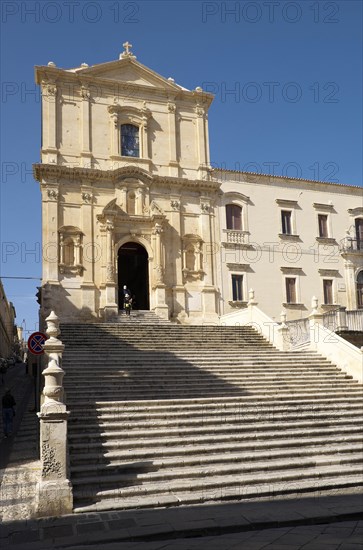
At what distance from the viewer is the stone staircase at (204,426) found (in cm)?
966

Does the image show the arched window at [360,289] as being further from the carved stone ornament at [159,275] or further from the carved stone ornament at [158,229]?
the carved stone ornament at [158,229]

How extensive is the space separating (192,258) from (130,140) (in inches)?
267

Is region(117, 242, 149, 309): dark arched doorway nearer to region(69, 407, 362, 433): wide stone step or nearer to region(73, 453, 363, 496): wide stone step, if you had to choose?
region(69, 407, 362, 433): wide stone step

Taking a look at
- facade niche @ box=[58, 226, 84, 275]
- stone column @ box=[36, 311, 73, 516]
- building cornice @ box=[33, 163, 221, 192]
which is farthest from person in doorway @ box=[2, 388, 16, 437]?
building cornice @ box=[33, 163, 221, 192]

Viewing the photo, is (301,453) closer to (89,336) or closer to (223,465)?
(223,465)

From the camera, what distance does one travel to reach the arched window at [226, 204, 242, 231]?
27594 millimetres

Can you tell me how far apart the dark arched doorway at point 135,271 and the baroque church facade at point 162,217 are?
0.06 m

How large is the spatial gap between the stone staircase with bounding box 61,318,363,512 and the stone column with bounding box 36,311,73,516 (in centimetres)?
42

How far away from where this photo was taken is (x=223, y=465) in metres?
10.5

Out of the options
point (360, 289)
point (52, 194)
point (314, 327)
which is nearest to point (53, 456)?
point (314, 327)

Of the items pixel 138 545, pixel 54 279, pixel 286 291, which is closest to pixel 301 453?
pixel 138 545

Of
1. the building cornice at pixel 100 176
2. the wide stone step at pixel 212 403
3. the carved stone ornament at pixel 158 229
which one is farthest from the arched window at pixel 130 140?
the wide stone step at pixel 212 403

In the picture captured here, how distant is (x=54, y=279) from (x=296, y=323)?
10.8m

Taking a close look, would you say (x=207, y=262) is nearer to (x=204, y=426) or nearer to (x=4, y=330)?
(x=204, y=426)
